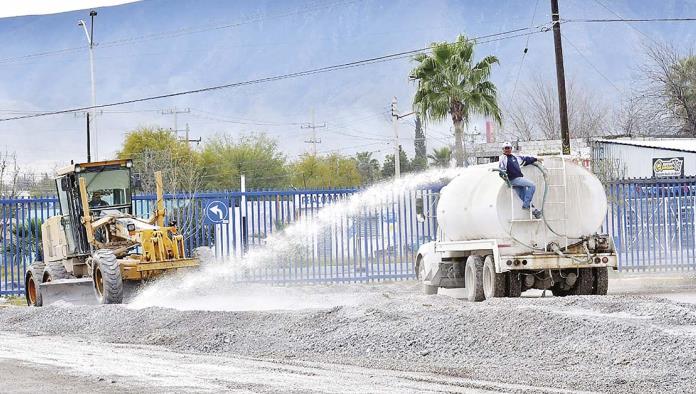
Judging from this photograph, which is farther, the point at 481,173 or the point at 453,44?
the point at 453,44

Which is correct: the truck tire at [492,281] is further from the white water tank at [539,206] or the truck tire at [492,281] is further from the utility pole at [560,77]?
the utility pole at [560,77]

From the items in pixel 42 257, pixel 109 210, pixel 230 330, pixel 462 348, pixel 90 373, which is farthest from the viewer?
pixel 42 257

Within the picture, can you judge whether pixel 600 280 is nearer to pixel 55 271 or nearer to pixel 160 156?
pixel 55 271

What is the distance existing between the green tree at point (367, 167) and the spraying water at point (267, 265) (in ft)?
256

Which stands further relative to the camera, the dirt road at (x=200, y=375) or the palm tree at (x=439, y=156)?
the palm tree at (x=439, y=156)

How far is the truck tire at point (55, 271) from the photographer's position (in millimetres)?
26109

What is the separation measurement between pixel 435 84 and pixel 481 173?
29.9 meters

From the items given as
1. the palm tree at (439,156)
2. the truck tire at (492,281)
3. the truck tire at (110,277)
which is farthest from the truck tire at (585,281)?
the palm tree at (439,156)

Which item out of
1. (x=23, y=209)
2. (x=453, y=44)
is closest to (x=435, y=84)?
(x=453, y=44)

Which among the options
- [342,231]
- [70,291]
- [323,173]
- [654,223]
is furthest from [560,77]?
[323,173]

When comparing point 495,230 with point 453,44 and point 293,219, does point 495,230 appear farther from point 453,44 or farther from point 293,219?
point 453,44

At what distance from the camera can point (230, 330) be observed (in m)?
17.7

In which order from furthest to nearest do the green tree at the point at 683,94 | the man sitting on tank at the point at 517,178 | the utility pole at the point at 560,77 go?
1. the green tree at the point at 683,94
2. the utility pole at the point at 560,77
3. the man sitting on tank at the point at 517,178

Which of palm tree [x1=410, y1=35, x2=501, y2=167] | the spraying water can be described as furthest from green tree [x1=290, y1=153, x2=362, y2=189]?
the spraying water
